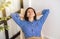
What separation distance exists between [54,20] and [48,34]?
1.03 feet

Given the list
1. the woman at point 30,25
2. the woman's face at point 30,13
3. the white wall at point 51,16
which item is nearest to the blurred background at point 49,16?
the white wall at point 51,16

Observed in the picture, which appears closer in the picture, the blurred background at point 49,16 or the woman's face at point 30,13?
the woman's face at point 30,13

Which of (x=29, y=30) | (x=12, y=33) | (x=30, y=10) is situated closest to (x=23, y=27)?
(x=29, y=30)

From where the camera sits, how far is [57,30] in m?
2.40

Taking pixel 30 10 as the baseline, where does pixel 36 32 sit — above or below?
below

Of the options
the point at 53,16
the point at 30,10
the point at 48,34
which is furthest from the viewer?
the point at 48,34

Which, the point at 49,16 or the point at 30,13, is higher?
the point at 30,13

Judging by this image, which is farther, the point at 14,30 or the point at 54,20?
the point at 14,30

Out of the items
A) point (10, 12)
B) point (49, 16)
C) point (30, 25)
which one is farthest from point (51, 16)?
point (10, 12)

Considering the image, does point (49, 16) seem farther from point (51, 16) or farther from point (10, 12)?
point (10, 12)

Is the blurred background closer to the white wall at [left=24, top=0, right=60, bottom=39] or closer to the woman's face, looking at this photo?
the white wall at [left=24, top=0, right=60, bottom=39]

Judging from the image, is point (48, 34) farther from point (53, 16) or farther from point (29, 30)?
point (29, 30)

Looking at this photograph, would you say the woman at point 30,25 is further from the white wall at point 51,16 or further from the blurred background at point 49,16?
the white wall at point 51,16

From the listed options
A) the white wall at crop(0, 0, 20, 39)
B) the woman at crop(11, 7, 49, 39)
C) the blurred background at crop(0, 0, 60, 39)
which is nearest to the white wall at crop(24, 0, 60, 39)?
the blurred background at crop(0, 0, 60, 39)
